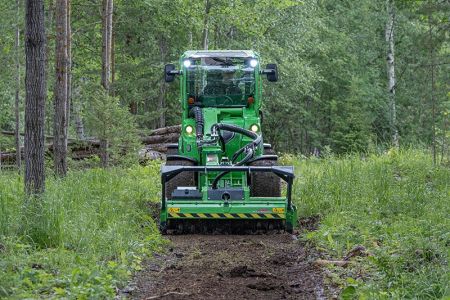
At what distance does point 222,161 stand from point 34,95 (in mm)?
3862

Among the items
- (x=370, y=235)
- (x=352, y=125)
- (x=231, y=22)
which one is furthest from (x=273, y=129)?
(x=370, y=235)

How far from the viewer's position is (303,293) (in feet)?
25.5

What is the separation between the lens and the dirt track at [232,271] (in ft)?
25.2

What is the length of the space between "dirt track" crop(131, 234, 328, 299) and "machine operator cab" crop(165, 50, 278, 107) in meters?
3.66

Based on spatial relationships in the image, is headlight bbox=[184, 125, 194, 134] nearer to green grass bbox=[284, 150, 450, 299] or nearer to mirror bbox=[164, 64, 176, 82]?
mirror bbox=[164, 64, 176, 82]

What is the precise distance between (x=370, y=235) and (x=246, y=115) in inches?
177

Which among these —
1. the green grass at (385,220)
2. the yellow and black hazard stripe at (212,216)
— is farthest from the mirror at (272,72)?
the yellow and black hazard stripe at (212,216)

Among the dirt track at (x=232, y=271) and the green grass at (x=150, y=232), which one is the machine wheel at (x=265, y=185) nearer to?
the green grass at (x=150, y=232)

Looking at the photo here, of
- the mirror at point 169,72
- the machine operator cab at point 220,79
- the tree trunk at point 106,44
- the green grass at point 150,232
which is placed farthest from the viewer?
the tree trunk at point 106,44

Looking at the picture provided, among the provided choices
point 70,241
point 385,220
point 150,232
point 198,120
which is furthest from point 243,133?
point 70,241

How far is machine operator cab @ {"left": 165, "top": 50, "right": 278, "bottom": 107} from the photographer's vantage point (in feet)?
46.0

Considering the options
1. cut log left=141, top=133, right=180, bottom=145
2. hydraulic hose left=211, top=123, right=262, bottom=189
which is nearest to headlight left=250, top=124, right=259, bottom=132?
hydraulic hose left=211, top=123, right=262, bottom=189

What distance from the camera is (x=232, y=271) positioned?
8.61m

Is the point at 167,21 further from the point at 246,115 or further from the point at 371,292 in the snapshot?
the point at 371,292
